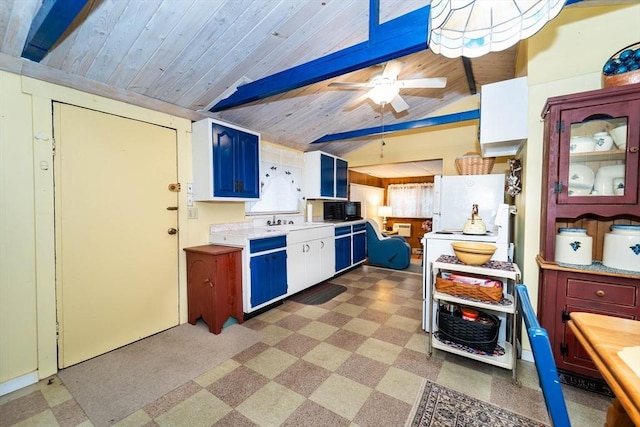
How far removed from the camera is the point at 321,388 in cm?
177

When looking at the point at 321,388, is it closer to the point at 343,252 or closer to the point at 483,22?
the point at 483,22

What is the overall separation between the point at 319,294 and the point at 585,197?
283 centimetres

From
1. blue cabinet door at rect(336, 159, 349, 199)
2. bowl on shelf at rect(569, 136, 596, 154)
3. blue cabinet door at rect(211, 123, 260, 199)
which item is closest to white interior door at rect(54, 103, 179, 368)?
blue cabinet door at rect(211, 123, 260, 199)

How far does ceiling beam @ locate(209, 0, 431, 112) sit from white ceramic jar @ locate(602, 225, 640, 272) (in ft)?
5.58

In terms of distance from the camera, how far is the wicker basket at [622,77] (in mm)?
1579

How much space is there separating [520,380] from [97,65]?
12.4 ft

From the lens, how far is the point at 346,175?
16.9 feet

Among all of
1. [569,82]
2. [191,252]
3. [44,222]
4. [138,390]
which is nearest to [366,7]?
[569,82]

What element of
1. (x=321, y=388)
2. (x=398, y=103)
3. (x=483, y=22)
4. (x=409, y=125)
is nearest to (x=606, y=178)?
(x=483, y=22)

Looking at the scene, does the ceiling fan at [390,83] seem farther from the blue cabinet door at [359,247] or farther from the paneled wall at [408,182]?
the paneled wall at [408,182]

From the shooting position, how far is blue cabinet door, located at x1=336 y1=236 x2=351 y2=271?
4305 millimetres

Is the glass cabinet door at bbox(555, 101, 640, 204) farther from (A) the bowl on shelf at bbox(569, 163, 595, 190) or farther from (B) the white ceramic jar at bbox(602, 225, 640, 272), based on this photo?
(B) the white ceramic jar at bbox(602, 225, 640, 272)

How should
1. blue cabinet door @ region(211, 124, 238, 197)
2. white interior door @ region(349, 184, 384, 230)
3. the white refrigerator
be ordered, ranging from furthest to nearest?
white interior door @ region(349, 184, 384, 230) → blue cabinet door @ region(211, 124, 238, 197) → the white refrigerator

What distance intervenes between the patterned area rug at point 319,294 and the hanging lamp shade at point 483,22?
2887mm
